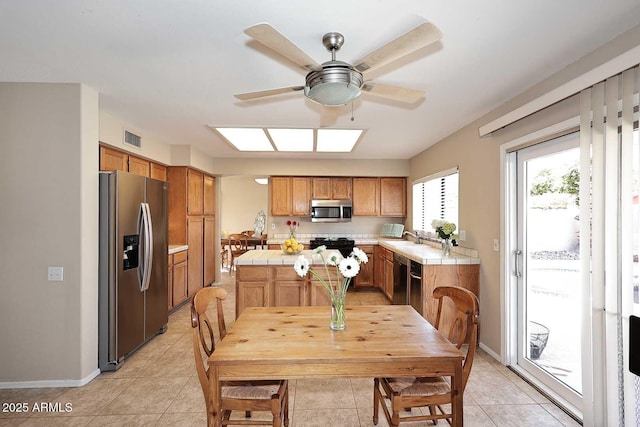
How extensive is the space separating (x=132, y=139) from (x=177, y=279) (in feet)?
6.42

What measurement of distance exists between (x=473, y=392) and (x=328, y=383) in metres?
1.14

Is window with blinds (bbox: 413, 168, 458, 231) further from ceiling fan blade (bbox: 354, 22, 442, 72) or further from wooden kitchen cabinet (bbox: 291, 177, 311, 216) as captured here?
ceiling fan blade (bbox: 354, 22, 442, 72)

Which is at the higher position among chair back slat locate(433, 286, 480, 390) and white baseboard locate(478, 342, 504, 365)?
chair back slat locate(433, 286, 480, 390)

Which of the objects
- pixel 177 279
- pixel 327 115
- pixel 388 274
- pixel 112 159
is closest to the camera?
pixel 327 115

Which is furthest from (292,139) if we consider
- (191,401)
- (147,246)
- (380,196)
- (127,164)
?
(191,401)

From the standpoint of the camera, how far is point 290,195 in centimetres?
589

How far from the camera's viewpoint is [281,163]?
5.74 metres

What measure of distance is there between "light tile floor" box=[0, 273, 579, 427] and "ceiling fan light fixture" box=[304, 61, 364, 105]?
208 centimetres

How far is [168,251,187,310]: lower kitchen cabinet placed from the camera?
424 cm

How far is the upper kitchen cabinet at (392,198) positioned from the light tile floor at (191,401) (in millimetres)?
3408

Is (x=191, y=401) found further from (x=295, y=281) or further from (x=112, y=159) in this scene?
(x=112, y=159)

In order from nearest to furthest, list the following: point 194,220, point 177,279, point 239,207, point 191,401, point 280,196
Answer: point 191,401 < point 177,279 < point 194,220 < point 280,196 < point 239,207

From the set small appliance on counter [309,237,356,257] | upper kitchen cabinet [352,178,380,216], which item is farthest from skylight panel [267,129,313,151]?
small appliance on counter [309,237,356,257]

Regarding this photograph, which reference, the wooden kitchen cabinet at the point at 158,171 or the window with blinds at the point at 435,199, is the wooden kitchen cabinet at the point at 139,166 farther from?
the window with blinds at the point at 435,199
